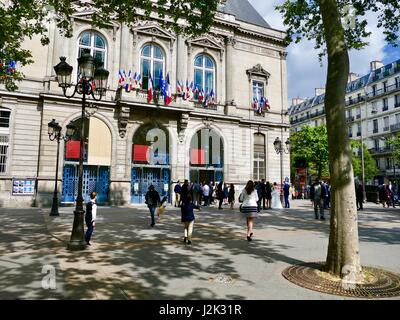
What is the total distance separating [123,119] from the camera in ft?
72.1

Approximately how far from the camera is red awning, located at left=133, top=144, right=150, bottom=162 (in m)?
22.7

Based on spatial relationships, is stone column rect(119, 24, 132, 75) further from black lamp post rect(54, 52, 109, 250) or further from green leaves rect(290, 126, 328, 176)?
green leaves rect(290, 126, 328, 176)

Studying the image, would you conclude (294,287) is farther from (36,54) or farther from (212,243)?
(36,54)

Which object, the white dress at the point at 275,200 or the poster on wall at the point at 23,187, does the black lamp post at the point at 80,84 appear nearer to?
the poster on wall at the point at 23,187

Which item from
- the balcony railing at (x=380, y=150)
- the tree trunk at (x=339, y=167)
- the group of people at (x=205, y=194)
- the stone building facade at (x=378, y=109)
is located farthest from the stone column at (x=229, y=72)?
the balcony railing at (x=380, y=150)

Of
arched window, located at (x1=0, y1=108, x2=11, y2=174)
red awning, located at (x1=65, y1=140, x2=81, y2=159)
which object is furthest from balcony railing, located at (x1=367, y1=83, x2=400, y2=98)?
arched window, located at (x1=0, y1=108, x2=11, y2=174)

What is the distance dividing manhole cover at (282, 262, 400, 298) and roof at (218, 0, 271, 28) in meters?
27.2

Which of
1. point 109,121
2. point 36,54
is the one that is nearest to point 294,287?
point 109,121

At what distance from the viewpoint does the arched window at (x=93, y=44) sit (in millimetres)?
22078

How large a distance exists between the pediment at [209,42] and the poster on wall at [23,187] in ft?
52.0

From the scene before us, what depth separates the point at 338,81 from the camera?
234 inches

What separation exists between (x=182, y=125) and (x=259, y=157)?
26.6ft

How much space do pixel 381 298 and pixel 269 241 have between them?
4583 millimetres

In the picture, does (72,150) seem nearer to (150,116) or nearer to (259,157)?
(150,116)
